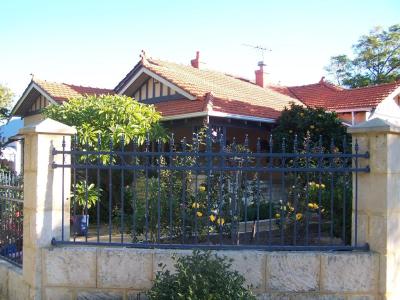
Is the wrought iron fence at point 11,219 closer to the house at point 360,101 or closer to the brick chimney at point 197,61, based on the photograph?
the house at point 360,101

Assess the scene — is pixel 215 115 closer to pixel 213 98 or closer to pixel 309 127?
pixel 213 98

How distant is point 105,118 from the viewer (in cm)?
980

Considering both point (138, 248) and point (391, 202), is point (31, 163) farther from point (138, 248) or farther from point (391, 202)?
point (391, 202)

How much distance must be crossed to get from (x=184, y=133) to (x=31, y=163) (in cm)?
974

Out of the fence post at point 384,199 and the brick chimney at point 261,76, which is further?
the brick chimney at point 261,76

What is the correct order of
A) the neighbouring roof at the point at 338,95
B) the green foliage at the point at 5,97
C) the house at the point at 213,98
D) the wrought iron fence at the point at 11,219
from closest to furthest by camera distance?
the wrought iron fence at the point at 11,219 < the house at the point at 213,98 < the neighbouring roof at the point at 338,95 < the green foliage at the point at 5,97

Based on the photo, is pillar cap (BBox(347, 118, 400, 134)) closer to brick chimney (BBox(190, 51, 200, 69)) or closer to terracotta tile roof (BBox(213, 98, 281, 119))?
terracotta tile roof (BBox(213, 98, 281, 119))

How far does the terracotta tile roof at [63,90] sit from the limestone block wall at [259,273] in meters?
12.6

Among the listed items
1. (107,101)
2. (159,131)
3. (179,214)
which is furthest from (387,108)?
(179,214)

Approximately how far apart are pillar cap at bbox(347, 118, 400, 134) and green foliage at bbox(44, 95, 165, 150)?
557 cm

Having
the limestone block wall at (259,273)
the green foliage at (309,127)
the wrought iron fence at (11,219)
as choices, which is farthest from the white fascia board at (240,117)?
the limestone block wall at (259,273)

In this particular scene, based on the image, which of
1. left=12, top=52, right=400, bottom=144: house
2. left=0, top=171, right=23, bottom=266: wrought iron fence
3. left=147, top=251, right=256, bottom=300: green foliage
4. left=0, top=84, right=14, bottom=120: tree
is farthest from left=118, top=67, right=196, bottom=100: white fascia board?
left=0, top=84, right=14, bottom=120: tree

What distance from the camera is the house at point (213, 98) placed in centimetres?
1353

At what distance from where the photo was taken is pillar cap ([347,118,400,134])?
437 cm
